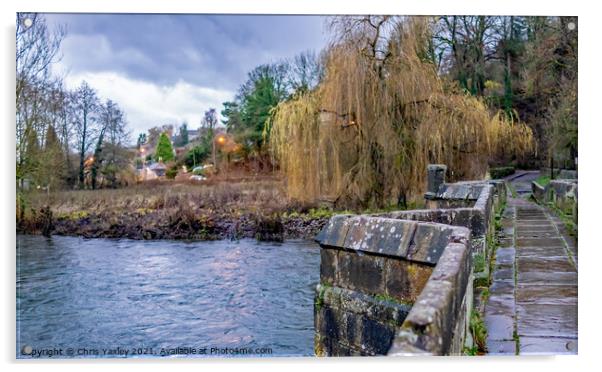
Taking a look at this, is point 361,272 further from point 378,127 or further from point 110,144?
point 378,127

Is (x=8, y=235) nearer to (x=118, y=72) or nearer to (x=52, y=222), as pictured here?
(x=52, y=222)

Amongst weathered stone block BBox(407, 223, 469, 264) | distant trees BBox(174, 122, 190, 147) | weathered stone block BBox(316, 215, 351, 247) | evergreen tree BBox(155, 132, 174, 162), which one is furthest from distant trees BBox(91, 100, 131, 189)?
weathered stone block BBox(407, 223, 469, 264)

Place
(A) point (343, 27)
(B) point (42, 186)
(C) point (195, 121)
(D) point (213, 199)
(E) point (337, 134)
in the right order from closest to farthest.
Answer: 1. (B) point (42, 186)
2. (C) point (195, 121)
3. (D) point (213, 199)
4. (A) point (343, 27)
5. (E) point (337, 134)

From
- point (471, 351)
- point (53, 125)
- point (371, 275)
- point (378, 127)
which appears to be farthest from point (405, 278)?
point (378, 127)

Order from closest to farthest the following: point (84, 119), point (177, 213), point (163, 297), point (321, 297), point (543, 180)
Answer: point (321, 297), point (84, 119), point (163, 297), point (177, 213), point (543, 180)

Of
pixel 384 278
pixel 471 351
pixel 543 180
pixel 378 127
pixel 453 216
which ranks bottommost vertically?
pixel 471 351

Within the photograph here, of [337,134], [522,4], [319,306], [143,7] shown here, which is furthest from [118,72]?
[337,134]

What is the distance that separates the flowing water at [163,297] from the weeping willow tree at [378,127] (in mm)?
1823

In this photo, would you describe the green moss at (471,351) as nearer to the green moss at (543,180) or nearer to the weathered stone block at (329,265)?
the weathered stone block at (329,265)

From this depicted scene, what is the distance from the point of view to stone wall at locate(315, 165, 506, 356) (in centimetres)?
268

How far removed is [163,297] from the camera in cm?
619

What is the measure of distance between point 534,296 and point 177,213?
4.52 metres

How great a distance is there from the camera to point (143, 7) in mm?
4672
